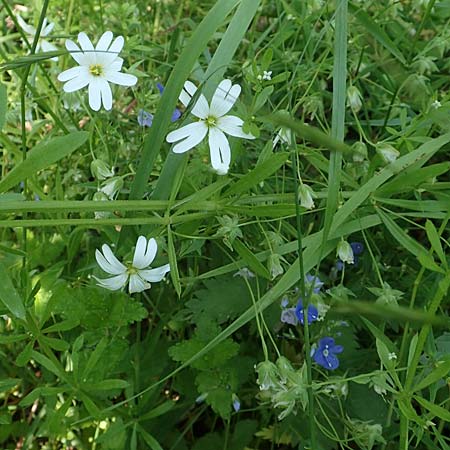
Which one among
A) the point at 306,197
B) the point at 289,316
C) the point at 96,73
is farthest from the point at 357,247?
the point at 96,73

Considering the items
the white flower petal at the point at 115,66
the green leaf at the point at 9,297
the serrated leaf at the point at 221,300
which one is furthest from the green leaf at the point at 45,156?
the serrated leaf at the point at 221,300

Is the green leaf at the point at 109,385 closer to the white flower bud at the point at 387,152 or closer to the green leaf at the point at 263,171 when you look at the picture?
the green leaf at the point at 263,171

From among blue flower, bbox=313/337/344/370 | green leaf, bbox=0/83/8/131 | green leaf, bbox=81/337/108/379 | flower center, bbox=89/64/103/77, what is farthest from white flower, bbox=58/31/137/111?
blue flower, bbox=313/337/344/370

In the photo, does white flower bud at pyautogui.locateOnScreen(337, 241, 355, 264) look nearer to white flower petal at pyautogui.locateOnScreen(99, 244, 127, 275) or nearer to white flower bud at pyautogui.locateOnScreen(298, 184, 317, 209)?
white flower bud at pyautogui.locateOnScreen(298, 184, 317, 209)

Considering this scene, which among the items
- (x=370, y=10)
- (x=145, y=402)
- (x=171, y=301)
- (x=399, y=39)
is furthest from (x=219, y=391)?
(x=370, y=10)

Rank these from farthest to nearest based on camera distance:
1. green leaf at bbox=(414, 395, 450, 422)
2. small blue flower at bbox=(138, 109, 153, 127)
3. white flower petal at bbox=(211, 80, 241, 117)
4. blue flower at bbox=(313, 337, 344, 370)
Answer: small blue flower at bbox=(138, 109, 153, 127) → blue flower at bbox=(313, 337, 344, 370) → white flower petal at bbox=(211, 80, 241, 117) → green leaf at bbox=(414, 395, 450, 422)

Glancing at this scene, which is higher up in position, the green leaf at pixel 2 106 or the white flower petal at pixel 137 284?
the green leaf at pixel 2 106
